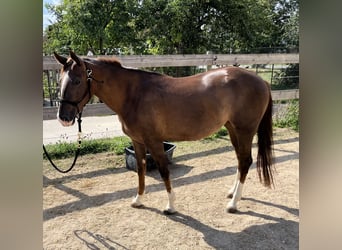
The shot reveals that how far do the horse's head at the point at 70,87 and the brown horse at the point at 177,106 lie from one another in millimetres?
80

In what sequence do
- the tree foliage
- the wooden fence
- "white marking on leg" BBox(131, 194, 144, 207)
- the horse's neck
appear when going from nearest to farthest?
the horse's neck
"white marking on leg" BBox(131, 194, 144, 207)
the wooden fence
the tree foliage

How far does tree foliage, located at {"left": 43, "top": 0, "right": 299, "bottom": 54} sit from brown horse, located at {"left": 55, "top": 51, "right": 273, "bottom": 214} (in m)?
2.13

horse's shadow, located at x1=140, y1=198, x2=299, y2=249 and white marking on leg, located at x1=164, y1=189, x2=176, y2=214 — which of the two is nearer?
horse's shadow, located at x1=140, y1=198, x2=299, y2=249

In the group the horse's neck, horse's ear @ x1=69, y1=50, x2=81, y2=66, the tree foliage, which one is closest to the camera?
horse's ear @ x1=69, y1=50, x2=81, y2=66

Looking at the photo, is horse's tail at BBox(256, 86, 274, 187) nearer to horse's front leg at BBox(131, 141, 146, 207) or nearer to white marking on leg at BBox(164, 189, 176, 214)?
white marking on leg at BBox(164, 189, 176, 214)

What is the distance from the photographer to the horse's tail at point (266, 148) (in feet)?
7.66

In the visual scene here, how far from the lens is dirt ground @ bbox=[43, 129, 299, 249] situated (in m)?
1.86

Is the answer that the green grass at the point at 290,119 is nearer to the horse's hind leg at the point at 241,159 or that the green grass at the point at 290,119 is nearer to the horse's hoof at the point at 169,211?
the horse's hind leg at the point at 241,159

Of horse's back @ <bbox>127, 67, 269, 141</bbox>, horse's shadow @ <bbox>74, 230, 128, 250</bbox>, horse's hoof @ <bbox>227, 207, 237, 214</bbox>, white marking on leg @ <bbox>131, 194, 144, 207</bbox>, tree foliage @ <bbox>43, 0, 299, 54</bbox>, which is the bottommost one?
horse's shadow @ <bbox>74, 230, 128, 250</bbox>

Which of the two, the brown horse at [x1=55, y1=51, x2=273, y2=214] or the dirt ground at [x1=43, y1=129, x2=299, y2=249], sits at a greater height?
the brown horse at [x1=55, y1=51, x2=273, y2=214]

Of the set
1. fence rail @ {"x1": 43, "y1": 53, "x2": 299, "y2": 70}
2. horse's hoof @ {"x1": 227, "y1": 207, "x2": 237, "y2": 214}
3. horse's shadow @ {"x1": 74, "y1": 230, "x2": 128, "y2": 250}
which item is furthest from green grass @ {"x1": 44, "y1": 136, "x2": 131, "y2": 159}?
horse's hoof @ {"x1": 227, "y1": 207, "x2": 237, "y2": 214}

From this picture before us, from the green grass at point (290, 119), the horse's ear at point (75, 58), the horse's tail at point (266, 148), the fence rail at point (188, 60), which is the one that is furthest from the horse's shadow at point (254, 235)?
the green grass at point (290, 119)

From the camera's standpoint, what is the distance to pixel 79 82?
1.85 meters
